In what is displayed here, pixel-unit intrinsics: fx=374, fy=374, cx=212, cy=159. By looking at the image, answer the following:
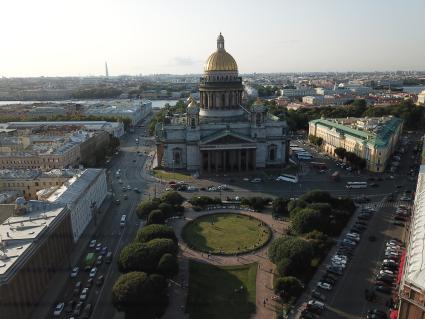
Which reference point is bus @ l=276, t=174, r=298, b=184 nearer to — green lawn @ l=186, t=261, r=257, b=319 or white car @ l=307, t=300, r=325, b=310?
green lawn @ l=186, t=261, r=257, b=319

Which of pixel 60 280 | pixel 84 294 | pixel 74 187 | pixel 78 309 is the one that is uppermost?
pixel 74 187

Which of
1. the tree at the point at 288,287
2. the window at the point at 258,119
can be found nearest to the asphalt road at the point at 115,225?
the tree at the point at 288,287

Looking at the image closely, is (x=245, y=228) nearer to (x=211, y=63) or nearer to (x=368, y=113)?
(x=211, y=63)

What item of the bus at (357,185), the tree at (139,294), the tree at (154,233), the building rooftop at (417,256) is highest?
the building rooftop at (417,256)

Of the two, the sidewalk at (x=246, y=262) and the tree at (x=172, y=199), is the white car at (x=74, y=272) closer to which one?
the sidewalk at (x=246, y=262)

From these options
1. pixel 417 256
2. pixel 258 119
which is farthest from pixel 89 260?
pixel 258 119

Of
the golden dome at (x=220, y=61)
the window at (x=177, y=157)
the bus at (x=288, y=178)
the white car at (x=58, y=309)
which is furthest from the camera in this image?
the golden dome at (x=220, y=61)

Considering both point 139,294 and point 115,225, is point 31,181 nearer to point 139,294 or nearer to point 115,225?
point 115,225
